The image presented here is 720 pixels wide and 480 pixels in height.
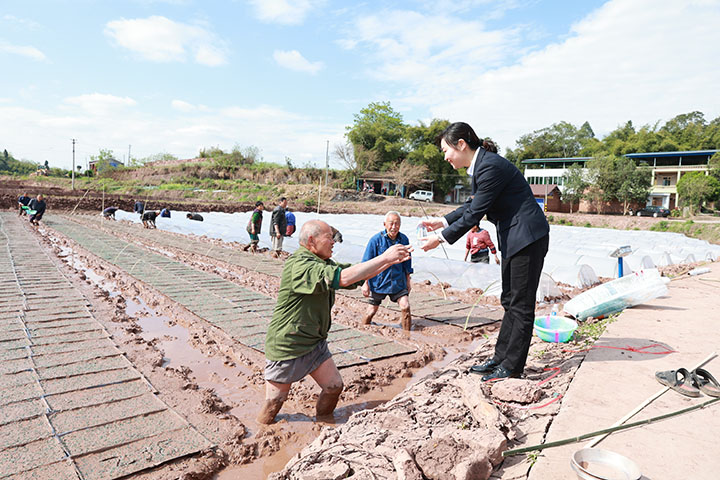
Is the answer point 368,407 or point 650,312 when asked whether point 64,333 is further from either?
point 650,312

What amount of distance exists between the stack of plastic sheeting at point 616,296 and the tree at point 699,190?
29200mm

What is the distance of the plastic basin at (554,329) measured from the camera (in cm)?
339

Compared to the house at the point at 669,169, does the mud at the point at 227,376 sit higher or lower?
lower

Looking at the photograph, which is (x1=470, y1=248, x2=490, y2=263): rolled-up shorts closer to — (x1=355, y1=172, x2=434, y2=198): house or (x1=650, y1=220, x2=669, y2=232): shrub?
(x1=650, y1=220, x2=669, y2=232): shrub

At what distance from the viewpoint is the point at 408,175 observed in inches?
1400

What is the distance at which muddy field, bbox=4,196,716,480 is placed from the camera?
6.84 ft

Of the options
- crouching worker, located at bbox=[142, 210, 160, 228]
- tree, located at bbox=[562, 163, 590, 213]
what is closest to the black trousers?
crouching worker, located at bbox=[142, 210, 160, 228]

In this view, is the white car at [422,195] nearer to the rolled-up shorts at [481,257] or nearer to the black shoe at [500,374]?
the rolled-up shorts at [481,257]

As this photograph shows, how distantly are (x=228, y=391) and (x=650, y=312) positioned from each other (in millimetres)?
4537

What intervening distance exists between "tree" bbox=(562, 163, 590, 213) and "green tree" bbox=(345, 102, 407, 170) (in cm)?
1462

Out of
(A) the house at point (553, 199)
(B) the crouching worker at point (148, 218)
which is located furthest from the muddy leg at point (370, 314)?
(A) the house at point (553, 199)

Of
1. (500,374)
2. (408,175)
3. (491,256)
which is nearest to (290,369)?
(500,374)

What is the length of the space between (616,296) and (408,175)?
31851mm

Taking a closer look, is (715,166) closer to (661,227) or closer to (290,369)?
(661,227)
